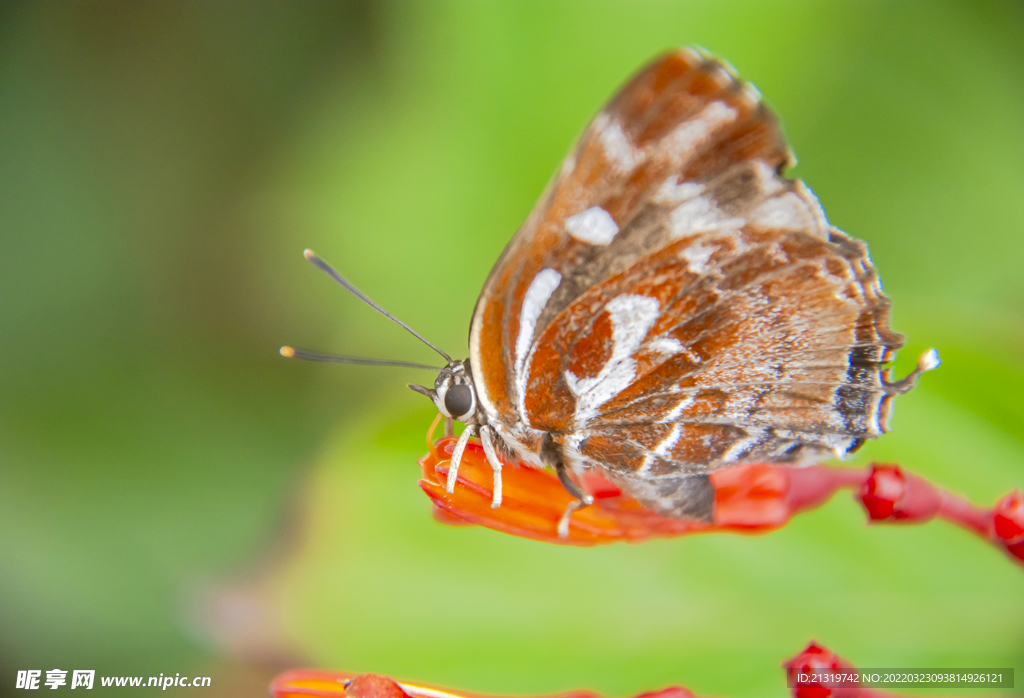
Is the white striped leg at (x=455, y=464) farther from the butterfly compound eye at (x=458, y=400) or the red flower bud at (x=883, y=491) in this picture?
the red flower bud at (x=883, y=491)

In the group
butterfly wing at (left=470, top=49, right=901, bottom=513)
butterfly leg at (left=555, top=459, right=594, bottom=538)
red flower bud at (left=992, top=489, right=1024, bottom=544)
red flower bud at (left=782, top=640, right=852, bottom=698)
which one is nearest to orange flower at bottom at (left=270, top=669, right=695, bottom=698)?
red flower bud at (left=782, top=640, right=852, bottom=698)

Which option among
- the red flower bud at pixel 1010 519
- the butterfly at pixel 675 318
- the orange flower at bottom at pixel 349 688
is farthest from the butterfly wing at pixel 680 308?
A: the orange flower at bottom at pixel 349 688

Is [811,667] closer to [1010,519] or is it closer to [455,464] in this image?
[1010,519]

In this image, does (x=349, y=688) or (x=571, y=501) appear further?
(x=571, y=501)

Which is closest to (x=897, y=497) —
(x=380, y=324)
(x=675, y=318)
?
(x=675, y=318)

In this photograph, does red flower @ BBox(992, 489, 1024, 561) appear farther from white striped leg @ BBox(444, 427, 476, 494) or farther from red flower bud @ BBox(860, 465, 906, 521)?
white striped leg @ BBox(444, 427, 476, 494)

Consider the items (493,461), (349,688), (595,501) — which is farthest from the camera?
(595,501)

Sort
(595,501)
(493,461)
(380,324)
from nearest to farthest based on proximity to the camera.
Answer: (493,461)
(595,501)
(380,324)
